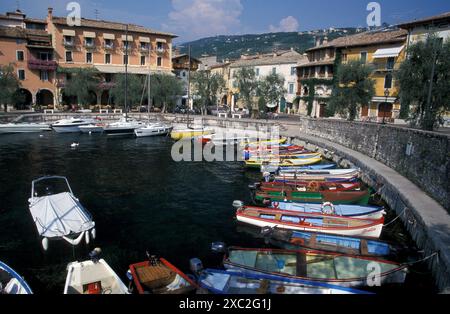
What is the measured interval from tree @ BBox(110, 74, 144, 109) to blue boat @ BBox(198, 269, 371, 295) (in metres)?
52.5

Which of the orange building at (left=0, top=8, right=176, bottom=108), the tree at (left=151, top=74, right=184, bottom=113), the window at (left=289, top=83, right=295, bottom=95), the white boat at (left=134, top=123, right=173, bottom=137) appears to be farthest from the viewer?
the window at (left=289, top=83, right=295, bottom=95)

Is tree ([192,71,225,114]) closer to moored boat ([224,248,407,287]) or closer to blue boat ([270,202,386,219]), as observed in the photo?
blue boat ([270,202,386,219])

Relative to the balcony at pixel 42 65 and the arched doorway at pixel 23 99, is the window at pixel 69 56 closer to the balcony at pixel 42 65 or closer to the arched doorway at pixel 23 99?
the balcony at pixel 42 65

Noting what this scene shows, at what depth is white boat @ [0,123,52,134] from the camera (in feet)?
145

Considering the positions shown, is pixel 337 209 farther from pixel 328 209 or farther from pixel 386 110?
pixel 386 110

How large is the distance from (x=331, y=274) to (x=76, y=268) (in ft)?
25.2

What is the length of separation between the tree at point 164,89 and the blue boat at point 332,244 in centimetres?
4935

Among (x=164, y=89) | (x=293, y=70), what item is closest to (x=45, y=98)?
(x=164, y=89)

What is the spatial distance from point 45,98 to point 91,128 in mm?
20977

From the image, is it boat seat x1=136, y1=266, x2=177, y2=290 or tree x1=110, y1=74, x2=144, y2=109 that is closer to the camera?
boat seat x1=136, y1=266, x2=177, y2=290

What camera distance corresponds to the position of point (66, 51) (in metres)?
60.6

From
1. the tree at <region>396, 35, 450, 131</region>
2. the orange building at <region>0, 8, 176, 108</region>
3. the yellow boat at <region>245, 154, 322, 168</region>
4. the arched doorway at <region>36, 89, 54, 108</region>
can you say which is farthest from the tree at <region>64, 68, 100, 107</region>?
the tree at <region>396, 35, 450, 131</region>

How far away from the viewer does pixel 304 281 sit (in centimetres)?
974

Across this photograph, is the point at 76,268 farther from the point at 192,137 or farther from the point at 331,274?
the point at 192,137
